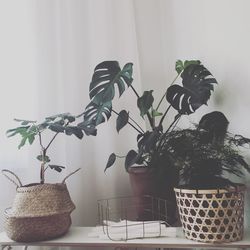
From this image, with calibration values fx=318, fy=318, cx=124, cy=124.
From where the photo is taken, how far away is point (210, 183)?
42.3 inches

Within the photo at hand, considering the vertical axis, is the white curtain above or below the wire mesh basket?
above

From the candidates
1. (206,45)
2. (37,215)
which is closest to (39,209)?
(37,215)

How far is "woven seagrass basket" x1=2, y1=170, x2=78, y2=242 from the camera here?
1139 millimetres

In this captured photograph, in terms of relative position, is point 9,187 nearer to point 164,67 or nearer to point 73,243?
point 73,243

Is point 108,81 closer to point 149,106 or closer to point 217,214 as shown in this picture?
point 149,106

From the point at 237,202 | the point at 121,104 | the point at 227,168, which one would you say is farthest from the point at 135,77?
A: the point at 237,202

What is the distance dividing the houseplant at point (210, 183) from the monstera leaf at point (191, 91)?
0.28 ft

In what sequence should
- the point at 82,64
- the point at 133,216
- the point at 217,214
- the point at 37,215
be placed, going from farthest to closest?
1. the point at 82,64
2. the point at 133,216
3. the point at 37,215
4. the point at 217,214

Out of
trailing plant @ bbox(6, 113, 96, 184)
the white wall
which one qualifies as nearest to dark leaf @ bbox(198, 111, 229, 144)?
the white wall

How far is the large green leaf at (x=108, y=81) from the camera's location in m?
1.26

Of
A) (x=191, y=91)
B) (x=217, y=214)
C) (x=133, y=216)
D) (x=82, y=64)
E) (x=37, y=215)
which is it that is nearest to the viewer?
(x=217, y=214)

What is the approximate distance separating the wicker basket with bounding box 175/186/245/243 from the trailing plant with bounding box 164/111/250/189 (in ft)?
0.15

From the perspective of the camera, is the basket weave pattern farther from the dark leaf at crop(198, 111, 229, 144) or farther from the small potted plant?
the dark leaf at crop(198, 111, 229, 144)

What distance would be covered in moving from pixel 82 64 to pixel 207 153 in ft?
2.58
